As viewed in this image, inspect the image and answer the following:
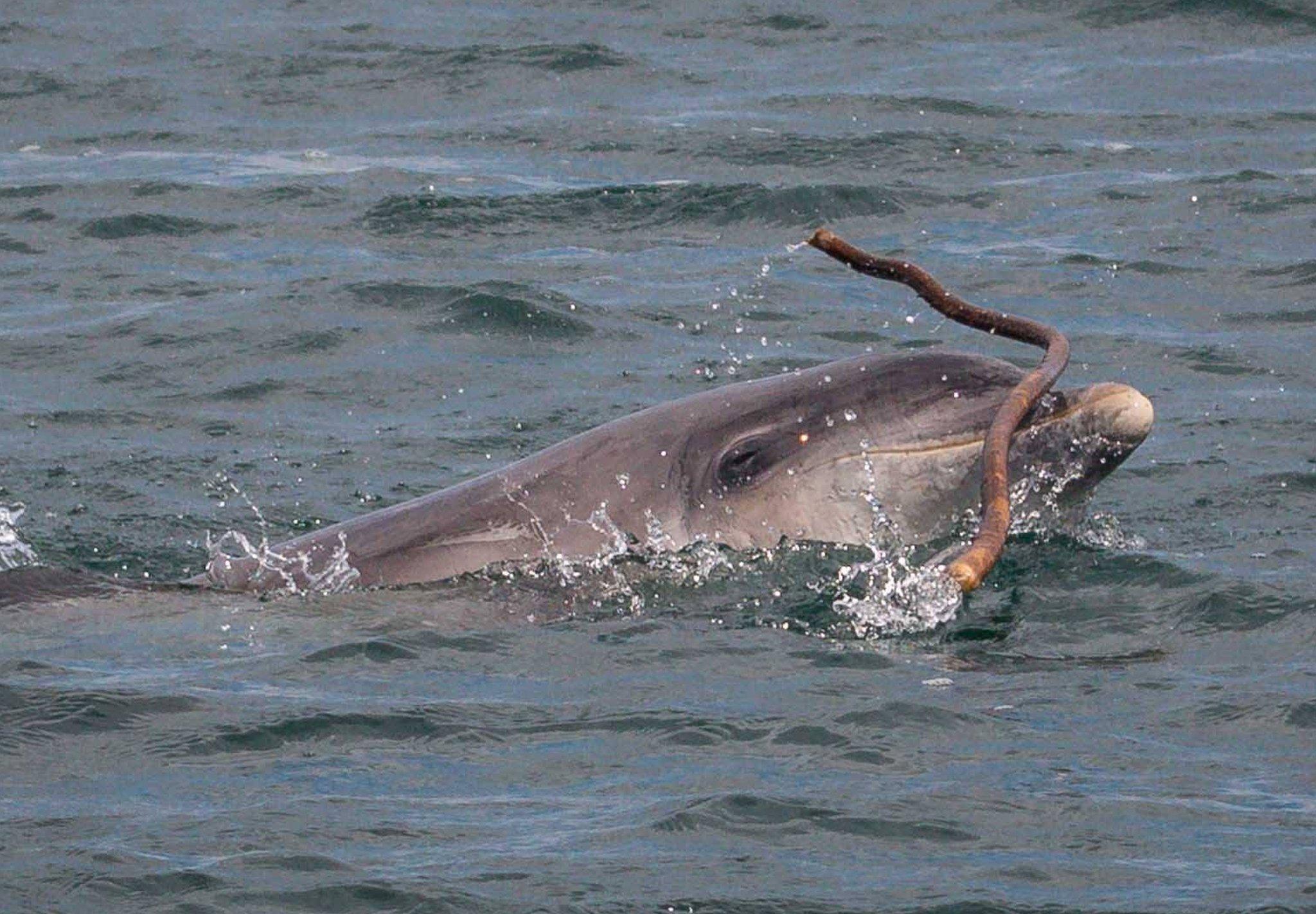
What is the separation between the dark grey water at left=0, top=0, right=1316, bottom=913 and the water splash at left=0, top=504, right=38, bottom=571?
0.10m

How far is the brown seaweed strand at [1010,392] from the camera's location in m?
8.22

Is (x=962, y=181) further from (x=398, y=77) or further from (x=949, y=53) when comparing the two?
(x=398, y=77)

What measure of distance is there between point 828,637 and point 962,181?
1042 cm

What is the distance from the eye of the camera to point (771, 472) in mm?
9414

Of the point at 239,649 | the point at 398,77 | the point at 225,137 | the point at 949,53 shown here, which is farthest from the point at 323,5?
the point at 239,649

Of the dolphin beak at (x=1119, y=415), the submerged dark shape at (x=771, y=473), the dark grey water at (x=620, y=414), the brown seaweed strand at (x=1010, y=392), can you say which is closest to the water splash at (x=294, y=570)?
the submerged dark shape at (x=771, y=473)

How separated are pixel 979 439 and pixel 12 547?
15.5 feet

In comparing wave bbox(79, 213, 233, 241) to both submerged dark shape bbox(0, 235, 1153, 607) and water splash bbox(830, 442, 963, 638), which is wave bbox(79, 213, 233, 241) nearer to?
submerged dark shape bbox(0, 235, 1153, 607)

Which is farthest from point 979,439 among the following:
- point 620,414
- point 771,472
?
point 620,414

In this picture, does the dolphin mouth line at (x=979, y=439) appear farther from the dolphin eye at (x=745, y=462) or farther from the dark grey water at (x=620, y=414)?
the dark grey water at (x=620, y=414)

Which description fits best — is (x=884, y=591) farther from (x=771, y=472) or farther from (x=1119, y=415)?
(x=1119, y=415)

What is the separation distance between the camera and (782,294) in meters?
16.7

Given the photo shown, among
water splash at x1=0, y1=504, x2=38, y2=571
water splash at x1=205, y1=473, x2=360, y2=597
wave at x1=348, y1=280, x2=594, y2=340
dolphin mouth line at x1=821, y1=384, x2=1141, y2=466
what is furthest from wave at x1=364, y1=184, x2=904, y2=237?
dolphin mouth line at x1=821, y1=384, x2=1141, y2=466

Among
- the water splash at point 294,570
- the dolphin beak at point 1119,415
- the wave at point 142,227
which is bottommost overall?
the wave at point 142,227
